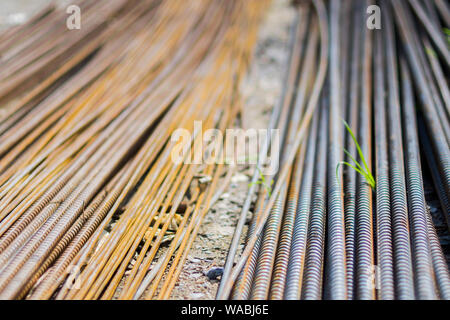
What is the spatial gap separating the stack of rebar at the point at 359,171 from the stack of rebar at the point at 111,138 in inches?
15.5

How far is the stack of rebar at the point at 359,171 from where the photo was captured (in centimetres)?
143

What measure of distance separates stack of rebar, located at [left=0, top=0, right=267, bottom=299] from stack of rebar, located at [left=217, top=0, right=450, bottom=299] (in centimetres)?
39

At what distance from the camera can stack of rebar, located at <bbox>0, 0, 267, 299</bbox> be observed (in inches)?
62.1

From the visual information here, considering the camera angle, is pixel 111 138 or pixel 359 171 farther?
pixel 111 138

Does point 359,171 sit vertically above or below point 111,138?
below

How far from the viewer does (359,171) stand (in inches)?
71.1

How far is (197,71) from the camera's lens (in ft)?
9.61

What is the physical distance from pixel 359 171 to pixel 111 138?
137 centimetres

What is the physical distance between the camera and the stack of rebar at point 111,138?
1576 mm

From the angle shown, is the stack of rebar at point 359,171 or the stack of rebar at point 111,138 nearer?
the stack of rebar at point 359,171
